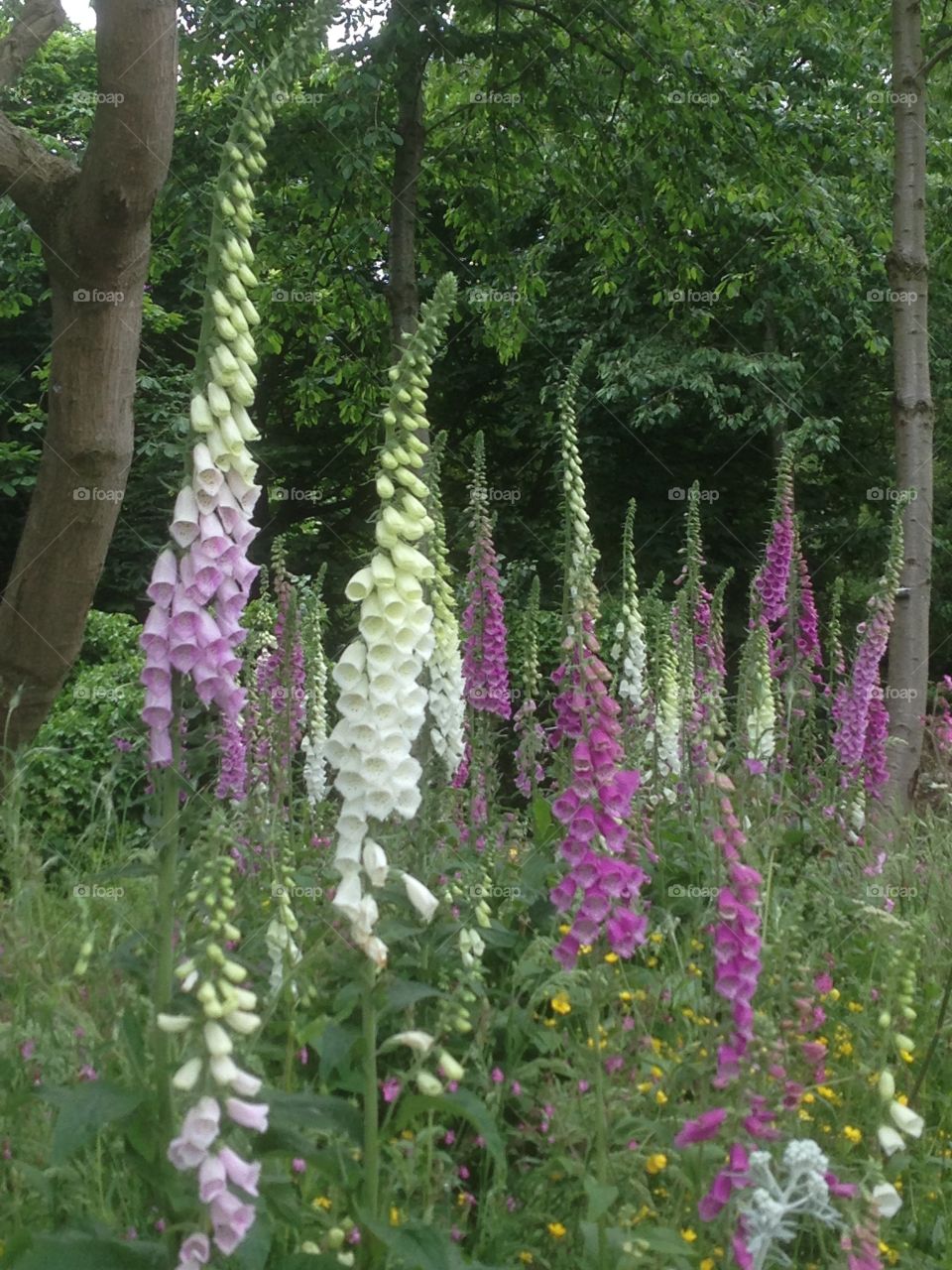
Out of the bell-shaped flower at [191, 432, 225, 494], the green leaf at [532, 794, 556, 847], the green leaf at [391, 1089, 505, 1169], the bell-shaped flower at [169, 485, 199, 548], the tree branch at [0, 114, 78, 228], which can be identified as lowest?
the green leaf at [391, 1089, 505, 1169]

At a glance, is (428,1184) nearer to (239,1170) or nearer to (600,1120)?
(600,1120)

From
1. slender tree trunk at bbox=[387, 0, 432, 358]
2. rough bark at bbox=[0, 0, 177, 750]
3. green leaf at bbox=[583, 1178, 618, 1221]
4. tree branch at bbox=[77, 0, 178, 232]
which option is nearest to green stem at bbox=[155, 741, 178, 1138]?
green leaf at bbox=[583, 1178, 618, 1221]

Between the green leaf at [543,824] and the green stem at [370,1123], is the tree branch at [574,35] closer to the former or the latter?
the green leaf at [543,824]

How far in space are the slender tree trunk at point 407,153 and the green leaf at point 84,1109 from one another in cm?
642

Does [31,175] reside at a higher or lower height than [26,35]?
lower

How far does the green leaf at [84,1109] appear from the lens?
1.99 meters

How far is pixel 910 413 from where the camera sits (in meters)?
7.19

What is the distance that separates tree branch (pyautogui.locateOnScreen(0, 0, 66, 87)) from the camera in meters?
7.32

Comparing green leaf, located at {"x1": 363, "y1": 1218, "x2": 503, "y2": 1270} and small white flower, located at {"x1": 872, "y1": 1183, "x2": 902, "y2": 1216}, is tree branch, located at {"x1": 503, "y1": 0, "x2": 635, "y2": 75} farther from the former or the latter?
green leaf, located at {"x1": 363, "y1": 1218, "x2": 503, "y2": 1270}

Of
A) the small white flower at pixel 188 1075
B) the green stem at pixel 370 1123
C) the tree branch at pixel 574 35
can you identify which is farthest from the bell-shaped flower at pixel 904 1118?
the tree branch at pixel 574 35

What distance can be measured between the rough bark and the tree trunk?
152 inches

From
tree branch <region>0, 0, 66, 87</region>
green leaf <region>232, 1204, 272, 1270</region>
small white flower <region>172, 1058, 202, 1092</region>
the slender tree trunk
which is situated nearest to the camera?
small white flower <region>172, 1058, 202, 1092</region>

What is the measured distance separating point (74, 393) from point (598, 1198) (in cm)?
462

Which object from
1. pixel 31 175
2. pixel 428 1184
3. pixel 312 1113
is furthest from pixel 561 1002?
pixel 31 175
